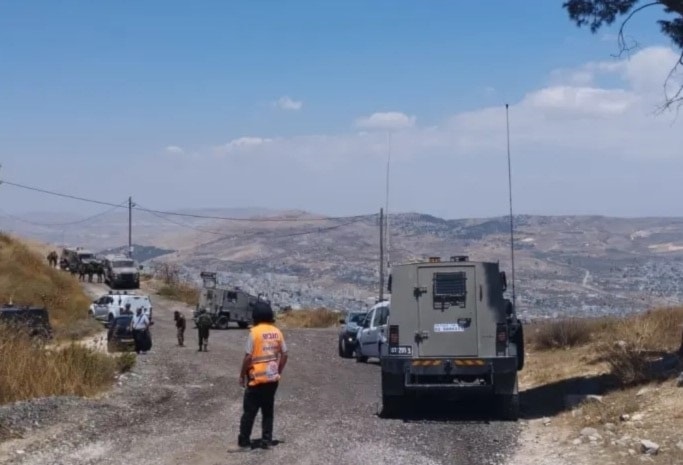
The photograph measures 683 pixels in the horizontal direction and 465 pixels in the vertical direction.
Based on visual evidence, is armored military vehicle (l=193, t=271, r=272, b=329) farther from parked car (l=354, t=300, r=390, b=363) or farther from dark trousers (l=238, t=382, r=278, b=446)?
dark trousers (l=238, t=382, r=278, b=446)

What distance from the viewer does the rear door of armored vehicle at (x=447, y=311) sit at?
52.9 ft

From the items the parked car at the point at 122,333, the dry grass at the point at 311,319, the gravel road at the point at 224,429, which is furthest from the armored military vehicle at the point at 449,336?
the dry grass at the point at 311,319

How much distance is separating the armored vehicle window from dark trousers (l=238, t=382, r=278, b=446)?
4572 millimetres

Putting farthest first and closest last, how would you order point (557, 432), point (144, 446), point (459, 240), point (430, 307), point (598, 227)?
point (598, 227)
point (459, 240)
point (430, 307)
point (557, 432)
point (144, 446)

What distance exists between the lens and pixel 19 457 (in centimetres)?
1197

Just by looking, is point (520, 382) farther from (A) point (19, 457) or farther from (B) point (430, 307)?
(A) point (19, 457)

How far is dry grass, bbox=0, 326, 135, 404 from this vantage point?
54.0ft

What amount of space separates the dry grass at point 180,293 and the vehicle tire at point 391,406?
53.0 meters

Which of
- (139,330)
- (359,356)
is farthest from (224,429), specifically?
(139,330)

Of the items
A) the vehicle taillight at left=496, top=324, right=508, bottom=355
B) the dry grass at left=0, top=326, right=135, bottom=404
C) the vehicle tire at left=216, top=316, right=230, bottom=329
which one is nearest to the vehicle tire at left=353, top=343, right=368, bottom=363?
the dry grass at left=0, top=326, right=135, bottom=404

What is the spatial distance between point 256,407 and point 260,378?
0.37 metres

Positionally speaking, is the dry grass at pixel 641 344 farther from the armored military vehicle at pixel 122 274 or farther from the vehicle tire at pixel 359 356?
the armored military vehicle at pixel 122 274

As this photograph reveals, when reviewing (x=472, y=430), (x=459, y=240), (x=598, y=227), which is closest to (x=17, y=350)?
(x=472, y=430)

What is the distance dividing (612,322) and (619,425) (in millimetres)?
15323
